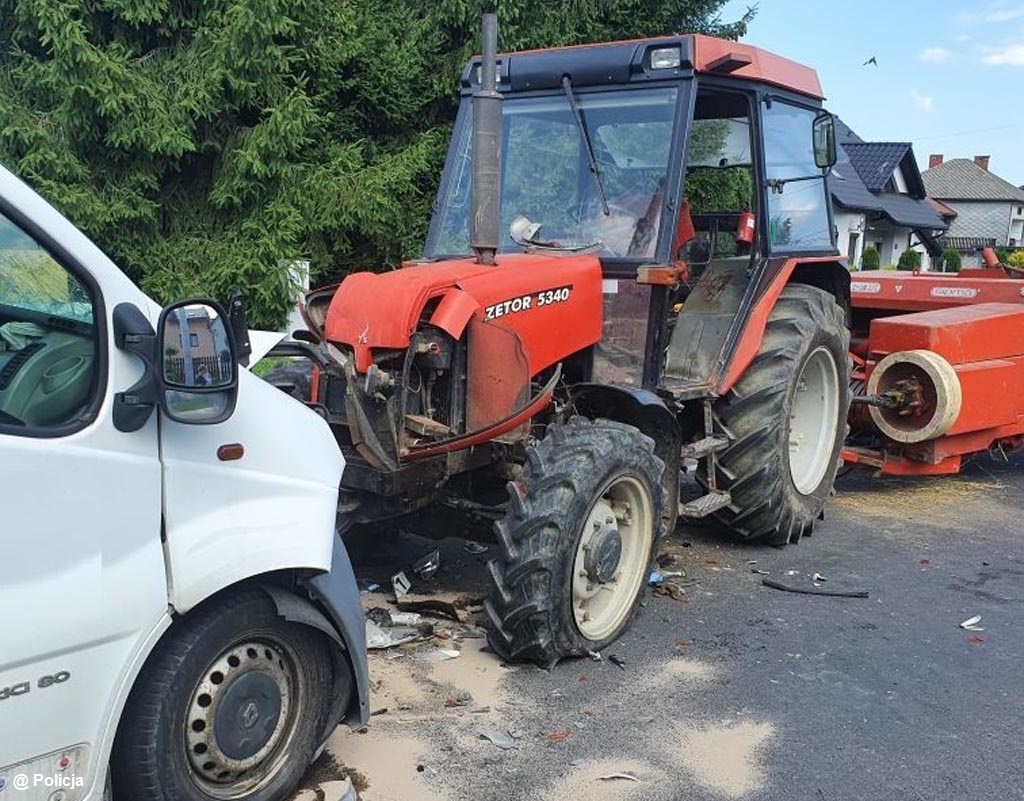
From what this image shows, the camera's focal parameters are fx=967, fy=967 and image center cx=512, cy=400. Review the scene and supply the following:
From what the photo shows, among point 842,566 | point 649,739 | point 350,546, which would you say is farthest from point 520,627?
point 842,566

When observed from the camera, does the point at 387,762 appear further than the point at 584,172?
No

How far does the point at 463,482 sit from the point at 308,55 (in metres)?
5.80

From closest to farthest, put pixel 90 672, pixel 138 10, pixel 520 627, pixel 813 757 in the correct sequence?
1. pixel 90 672
2. pixel 813 757
3. pixel 520 627
4. pixel 138 10

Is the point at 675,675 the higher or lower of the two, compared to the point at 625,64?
lower

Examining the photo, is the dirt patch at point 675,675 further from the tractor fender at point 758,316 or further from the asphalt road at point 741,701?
the tractor fender at point 758,316

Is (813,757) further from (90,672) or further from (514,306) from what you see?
(90,672)

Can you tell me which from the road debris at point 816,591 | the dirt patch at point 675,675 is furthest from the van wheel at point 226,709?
the road debris at point 816,591

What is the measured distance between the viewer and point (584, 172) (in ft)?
15.8

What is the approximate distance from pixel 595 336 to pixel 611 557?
3.80ft

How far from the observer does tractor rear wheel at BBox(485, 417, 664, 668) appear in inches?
150

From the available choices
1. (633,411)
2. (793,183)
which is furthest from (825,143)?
(633,411)

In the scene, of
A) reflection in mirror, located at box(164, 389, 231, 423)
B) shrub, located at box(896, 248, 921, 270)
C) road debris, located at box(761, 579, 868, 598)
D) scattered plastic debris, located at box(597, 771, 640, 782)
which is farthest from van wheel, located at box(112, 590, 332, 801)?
shrub, located at box(896, 248, 921, 270)

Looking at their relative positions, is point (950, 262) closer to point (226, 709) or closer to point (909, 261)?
point (909, 261)

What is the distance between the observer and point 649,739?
3.53 metres
